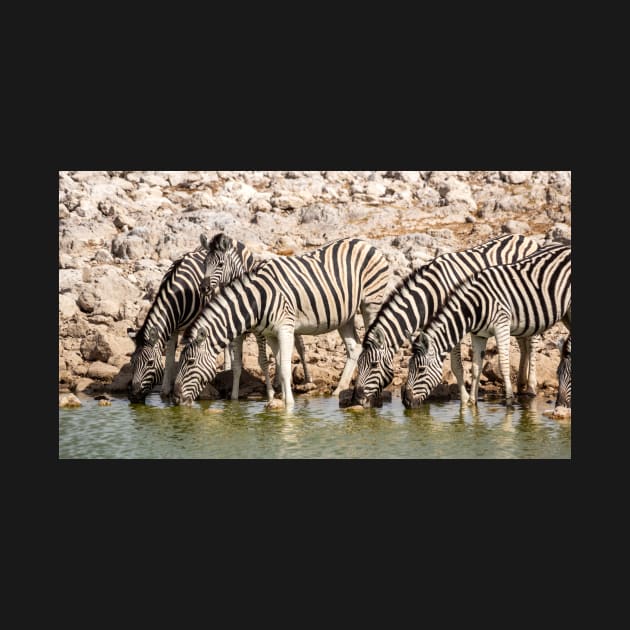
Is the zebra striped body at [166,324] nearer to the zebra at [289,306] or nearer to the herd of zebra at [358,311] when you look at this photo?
the herd of zebra at [358,311]

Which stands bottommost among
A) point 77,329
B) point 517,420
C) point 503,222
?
point 517,420

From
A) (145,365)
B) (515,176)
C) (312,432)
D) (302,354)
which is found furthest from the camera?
(515,176)

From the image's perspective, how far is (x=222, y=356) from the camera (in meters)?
20.7

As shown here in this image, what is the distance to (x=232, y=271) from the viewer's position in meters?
19.2

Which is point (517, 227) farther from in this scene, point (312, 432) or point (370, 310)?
point (312, 432)

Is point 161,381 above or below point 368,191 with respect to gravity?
below

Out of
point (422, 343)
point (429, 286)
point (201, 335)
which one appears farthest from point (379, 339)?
point (201, 335)

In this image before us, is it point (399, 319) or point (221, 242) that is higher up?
point (221, 242)

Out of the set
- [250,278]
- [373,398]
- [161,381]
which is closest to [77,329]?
[161,381]

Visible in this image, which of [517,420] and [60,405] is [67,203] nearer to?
[60,405]

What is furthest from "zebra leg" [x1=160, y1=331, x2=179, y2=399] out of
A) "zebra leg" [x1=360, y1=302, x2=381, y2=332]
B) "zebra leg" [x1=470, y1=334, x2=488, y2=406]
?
"zebra leg" [x1=470, y1=334, x2=488, y2=406]

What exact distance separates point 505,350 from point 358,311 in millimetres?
2549

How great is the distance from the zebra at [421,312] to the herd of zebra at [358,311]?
15 millimetres

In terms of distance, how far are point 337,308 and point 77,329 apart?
180 inches
